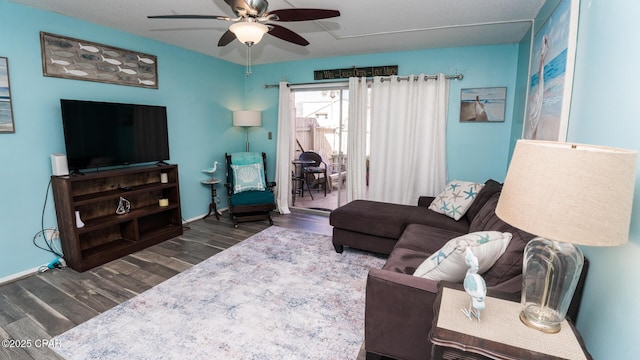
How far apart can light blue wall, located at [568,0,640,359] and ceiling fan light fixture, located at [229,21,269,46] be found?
183 cm

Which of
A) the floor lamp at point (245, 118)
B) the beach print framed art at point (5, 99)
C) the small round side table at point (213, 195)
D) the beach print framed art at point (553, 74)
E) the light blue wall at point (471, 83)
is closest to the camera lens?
the beach print framed art at point (553, 74)

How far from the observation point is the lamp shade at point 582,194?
818mm

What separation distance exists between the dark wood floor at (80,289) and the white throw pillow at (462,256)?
29.8 inches

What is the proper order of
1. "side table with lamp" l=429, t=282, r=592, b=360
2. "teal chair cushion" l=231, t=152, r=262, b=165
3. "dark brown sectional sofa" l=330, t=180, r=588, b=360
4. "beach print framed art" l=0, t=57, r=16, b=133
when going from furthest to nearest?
"teal chair cushion" l=231, t=152, r=262, b=165 < "beach print framed art" l=0, t=57, r=16, b=133 < "dark brown sectional sofa" l=330, t=180, r=588, b=360 < "side table with lamp" l=429, t=282, r=592, b=360

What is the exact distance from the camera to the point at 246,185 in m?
4.49

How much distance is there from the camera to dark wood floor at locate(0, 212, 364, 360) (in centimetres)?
202

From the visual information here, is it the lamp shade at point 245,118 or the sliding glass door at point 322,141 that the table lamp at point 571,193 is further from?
the lamp shade at point 245,118

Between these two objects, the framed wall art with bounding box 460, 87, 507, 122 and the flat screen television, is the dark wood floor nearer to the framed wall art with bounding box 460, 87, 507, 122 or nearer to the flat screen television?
the flat screen television

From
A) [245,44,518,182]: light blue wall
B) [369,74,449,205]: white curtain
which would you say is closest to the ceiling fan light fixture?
[369,74,449,205]: white curtain

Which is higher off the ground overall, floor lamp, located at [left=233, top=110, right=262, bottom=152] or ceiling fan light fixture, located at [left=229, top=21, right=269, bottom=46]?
ceiling fan light fixture, located at [left=229, top=21, right=269, bottom=46]

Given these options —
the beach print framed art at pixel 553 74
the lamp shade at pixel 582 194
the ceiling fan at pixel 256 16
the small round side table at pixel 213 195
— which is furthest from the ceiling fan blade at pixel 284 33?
the small round side table at pixel 213 195

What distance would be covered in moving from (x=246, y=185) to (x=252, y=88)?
6.10ft

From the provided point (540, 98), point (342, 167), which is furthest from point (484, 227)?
point (342, 167)

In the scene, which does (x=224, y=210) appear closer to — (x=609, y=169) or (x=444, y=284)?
(x=444, y=284)
